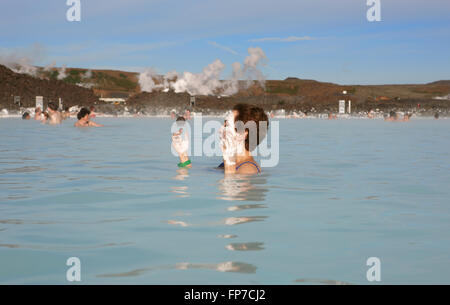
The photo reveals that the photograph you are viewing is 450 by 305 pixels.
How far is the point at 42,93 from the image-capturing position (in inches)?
3885

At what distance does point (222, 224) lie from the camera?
20.2ft

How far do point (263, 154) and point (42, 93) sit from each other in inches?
3486

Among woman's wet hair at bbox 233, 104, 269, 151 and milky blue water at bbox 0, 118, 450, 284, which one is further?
woman's wet hair at bbox 233, 104, 269, 151

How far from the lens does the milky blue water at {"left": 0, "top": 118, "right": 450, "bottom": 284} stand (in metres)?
4.43

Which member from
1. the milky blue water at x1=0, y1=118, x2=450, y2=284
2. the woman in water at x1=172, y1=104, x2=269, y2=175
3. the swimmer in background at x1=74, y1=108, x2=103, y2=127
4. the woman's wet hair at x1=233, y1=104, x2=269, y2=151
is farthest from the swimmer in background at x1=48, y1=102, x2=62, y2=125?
the woman's wet hair at x1=233, y1=104, x2=269, y2=151

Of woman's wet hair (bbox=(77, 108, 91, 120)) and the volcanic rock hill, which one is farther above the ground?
the volcanic rock hill

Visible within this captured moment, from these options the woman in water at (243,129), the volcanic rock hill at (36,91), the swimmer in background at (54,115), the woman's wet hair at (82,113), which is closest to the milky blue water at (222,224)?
the woman in water at (243,129)

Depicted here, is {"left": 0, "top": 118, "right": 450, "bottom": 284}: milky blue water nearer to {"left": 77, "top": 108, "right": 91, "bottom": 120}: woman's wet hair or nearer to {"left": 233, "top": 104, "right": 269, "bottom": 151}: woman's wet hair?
{"left": 233, "top": 104, "right": 269, "bottom": 151}: woman's wet hair

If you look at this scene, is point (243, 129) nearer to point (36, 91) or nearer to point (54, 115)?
point (54, 115)

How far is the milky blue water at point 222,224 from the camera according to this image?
443 centimetres

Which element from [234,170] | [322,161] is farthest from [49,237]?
[322,161]

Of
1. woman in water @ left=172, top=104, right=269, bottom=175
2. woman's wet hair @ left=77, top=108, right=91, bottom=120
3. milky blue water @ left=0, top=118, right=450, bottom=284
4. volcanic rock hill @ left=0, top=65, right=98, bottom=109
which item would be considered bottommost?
milky blue water @ left=0, top=118, right=450, bottom=284

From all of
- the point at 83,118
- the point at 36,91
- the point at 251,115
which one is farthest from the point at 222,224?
the point at 36,91
